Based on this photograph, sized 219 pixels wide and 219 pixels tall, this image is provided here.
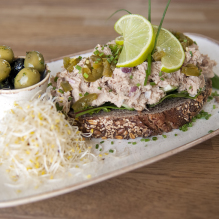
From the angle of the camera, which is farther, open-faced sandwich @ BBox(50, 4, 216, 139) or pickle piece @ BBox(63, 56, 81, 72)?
pickle piece @ BBox(63, 56, 81, 72)

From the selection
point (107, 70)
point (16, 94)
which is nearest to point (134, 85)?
point (107, 70)

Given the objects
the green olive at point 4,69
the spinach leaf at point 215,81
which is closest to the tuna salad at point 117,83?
the green olive at point 4,69

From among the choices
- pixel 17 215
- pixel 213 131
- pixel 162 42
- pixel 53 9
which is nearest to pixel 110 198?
pixel 17 215

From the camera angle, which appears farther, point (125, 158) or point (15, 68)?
point (15, 68)

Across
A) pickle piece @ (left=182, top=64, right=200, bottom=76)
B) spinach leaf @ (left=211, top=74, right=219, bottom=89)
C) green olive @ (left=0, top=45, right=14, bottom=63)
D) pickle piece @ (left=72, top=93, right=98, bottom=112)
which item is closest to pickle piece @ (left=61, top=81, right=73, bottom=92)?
pickle piece @ (left=72, top=93, right=98, bottom=112)

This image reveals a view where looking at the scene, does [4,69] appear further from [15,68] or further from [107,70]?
[107,70]

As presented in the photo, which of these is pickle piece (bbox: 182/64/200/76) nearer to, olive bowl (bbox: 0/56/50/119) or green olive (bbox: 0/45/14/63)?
olive bowl (bbox: 0/56/50/119)
